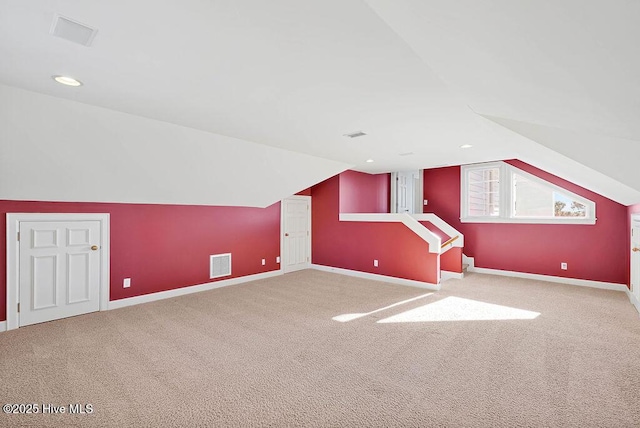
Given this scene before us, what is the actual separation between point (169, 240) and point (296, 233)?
2.77 m

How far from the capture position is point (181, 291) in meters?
4.80

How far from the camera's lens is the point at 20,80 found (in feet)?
7.44

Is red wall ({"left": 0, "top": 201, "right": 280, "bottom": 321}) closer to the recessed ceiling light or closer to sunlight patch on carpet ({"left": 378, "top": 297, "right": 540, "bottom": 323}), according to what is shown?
the recessed ceiling light

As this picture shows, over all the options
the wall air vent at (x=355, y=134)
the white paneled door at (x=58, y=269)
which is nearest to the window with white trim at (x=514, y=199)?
the wall air vent at (x=355, y=134)

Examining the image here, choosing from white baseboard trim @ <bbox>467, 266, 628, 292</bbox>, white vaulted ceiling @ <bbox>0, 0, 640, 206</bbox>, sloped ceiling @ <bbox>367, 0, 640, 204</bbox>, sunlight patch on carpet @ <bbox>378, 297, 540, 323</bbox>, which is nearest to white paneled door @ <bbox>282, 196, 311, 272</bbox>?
white vaulted ceiling @ <bbox>0, 0, 640, 206</bbox>

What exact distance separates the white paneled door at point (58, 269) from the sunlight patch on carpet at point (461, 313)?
3757 mm

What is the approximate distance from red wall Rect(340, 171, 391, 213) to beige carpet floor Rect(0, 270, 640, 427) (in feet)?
9.67

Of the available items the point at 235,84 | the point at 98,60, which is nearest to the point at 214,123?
the point at 235,84

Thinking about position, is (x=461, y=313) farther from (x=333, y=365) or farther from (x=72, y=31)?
(x=72, y=31)

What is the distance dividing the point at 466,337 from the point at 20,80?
4.51 meters

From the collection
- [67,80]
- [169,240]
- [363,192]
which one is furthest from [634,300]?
[67,80]

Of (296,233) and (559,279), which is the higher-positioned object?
(296,233)

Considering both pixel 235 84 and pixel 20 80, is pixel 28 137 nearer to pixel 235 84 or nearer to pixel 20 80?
pixel 20 80

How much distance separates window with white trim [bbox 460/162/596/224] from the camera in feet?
18.2
